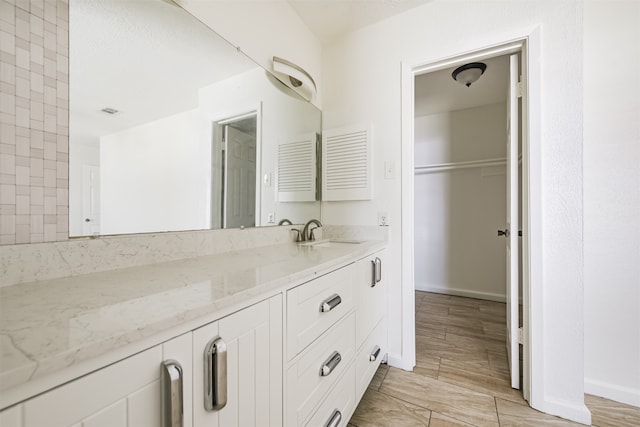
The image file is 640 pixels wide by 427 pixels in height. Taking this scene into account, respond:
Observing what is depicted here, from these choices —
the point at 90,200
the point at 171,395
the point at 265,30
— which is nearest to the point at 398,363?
the point at 171,395

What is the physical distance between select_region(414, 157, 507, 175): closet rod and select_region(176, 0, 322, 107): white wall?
2.03 m

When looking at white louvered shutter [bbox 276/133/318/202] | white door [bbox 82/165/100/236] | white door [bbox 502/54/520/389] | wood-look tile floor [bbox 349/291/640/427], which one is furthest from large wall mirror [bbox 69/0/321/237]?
white door [bbox 502/54/520/389]

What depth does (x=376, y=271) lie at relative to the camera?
155 cm

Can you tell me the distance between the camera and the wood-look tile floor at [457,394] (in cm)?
131

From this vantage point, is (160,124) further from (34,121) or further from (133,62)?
(34,121)

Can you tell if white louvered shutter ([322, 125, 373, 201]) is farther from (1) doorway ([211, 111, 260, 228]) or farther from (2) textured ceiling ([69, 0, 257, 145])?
(2) textured ceiling ([69, 0, 257, 145])

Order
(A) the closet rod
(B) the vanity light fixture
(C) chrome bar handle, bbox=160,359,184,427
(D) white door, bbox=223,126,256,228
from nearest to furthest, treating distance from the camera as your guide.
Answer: (C) chrome bar handle, bbox=160,359,184,427, (D) white door, bbox=223,126,256,228, (B) the vanity light fixture, (A) the closet rod

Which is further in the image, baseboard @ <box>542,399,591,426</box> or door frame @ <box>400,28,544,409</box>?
door frame @ <box>400,28,544,409</box>

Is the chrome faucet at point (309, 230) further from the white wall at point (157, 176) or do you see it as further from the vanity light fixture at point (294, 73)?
the vanity light fixture at point (294, 73)

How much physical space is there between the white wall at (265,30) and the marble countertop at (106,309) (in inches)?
44.8

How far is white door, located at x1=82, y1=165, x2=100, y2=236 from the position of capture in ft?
2.72

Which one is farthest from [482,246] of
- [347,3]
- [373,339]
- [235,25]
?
[235,25]

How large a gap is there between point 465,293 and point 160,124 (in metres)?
3.65

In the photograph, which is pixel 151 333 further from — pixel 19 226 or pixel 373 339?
pixel 373 339
